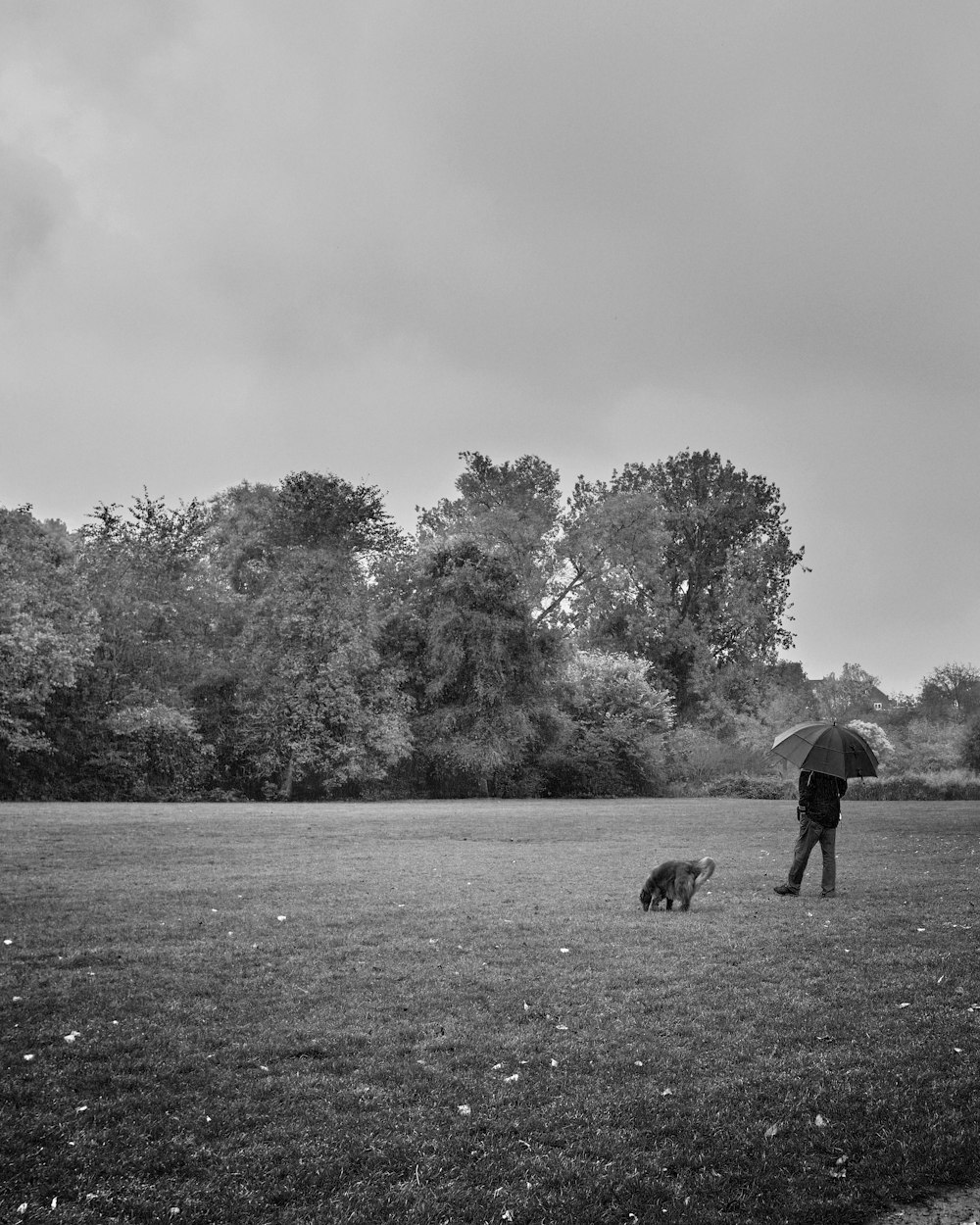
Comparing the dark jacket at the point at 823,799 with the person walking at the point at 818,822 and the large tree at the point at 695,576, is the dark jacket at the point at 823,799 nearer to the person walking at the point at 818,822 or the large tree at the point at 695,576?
the person walking at the point at 818,822

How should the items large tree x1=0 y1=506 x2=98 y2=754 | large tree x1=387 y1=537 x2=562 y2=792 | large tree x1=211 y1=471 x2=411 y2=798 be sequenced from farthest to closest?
1. large tree x1=387 y1=537 x2=562 y2=792
2. large tree x1=211 y1=471 x2=411 y2=798
3. large tree x1=0 y1=506 x2=98 y2=754

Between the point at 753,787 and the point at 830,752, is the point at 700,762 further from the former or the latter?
the point at 830,752

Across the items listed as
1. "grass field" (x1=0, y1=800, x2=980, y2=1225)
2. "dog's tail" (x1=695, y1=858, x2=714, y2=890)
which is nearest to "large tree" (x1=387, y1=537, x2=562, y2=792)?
"grass field" (x1=0, y1=800, x2=980, y2=1225)

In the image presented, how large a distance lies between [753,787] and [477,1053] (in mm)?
36530

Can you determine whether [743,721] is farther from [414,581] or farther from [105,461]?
[105,461]

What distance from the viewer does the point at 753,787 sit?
39312 millimetres

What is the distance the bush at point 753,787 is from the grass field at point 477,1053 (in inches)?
1090

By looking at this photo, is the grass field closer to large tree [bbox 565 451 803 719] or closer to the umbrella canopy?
the umbrella canopy

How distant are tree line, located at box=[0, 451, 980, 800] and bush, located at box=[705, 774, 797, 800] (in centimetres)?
238

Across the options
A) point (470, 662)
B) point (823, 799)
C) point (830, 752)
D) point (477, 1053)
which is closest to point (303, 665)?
point (470, 662)

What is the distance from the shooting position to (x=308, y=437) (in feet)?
142

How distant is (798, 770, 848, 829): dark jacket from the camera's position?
11.7m

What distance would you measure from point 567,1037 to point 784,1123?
5.59 feet

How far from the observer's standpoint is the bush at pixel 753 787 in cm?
3875
